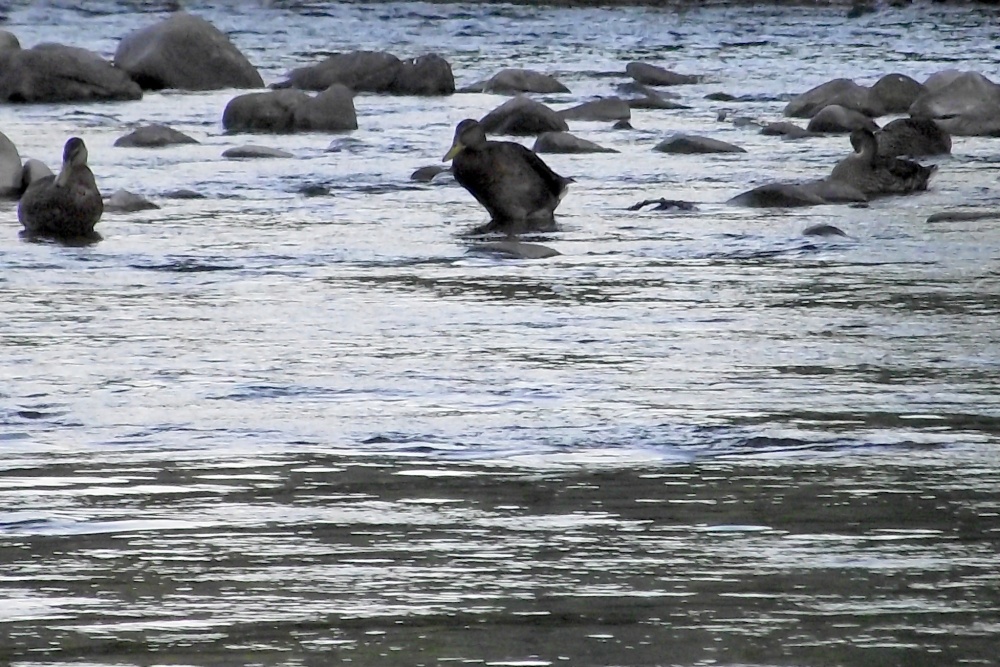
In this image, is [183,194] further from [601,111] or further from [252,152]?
[601,111]

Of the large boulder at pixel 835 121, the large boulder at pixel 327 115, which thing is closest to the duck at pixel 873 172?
the large boulder at pixel 835 121

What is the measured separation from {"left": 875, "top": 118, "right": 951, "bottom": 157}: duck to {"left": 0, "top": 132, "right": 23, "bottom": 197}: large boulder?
17.1 feet

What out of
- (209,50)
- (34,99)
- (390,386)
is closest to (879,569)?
(390,386)

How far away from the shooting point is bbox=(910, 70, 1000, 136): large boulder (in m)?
14.8

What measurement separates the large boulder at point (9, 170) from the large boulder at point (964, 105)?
6.98 meters

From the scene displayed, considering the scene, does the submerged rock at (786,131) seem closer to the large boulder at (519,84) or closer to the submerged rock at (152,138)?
the submerged rock at (152,138)

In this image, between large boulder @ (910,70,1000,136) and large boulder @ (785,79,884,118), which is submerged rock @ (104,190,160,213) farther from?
large boulder @ (785,79,884,118)

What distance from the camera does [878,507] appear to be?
4191 millimetres

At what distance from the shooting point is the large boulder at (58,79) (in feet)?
57.3

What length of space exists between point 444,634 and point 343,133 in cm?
1168

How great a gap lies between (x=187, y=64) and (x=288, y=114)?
5105 millimetres

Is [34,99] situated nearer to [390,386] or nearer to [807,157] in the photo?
[807,157]

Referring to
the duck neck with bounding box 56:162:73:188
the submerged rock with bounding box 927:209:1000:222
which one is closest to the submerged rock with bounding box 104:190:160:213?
the duck neck with bounding box 56:162:73:188

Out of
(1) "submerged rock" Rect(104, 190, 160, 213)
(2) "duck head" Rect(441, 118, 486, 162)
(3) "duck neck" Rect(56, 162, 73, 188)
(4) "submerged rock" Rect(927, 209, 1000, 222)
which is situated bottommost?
(1) "submerged rock" Rect(104, 190, 160, 213)
